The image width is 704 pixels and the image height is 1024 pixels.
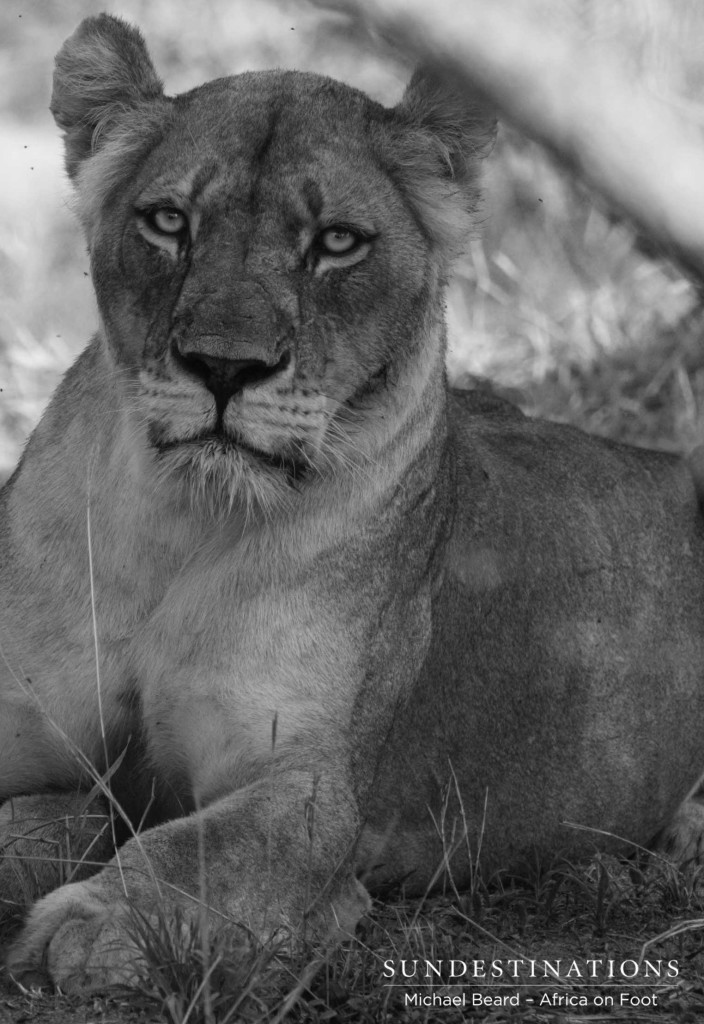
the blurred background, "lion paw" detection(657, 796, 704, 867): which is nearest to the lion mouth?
"lion paw" detection(657, 796, 704, 867)

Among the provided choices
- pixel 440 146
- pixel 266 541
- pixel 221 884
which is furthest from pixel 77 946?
pixel 440 146

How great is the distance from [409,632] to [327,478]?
57 cm

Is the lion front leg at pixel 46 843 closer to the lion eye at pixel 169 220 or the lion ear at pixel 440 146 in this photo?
the lion eye at pixel 169 220

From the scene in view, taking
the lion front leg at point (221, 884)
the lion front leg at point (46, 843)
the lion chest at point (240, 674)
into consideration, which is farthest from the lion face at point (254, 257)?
the lion front leg at point (46, 843)

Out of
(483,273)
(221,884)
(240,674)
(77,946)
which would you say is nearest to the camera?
(77,946)

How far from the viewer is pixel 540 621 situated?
204 inches

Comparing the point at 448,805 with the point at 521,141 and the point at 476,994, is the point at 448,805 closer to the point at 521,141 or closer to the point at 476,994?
the point at 476,994

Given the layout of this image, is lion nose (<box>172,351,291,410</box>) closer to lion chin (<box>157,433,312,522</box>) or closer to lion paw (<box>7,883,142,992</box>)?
lion chin (<box>157,433,312,522</box>)

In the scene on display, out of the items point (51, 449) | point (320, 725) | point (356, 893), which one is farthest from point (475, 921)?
point (51, 449)

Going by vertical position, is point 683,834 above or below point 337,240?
below

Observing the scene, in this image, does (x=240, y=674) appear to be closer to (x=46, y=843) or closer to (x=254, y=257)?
(x=46, y=843)

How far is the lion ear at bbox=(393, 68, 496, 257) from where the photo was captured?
15.2 ft

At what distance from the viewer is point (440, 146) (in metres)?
4.68

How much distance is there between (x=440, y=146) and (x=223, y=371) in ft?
4.20
